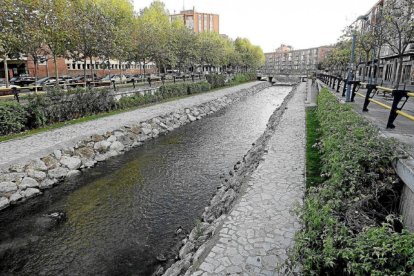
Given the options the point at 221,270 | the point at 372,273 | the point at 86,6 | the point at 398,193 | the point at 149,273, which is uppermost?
the point at 86,6

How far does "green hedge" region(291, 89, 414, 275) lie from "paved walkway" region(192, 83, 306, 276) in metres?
0.78

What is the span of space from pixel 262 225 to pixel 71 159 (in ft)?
26.5

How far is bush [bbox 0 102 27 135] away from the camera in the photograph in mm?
12195

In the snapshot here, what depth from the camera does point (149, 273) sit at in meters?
5.77

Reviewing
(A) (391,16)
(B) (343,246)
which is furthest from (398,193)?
(A) (391,16)

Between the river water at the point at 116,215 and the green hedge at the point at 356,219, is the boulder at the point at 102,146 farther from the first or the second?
the green hedge at the point at 356,219

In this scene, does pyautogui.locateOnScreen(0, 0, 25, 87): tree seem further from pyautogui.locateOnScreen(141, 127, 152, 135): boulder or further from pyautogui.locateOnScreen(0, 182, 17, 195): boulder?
pyautogui.locateOnScreen(0, 182, 17, 195): boulder

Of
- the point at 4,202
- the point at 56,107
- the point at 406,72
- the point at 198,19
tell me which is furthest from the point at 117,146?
the point at 198,19

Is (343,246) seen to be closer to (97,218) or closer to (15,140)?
(97,218)

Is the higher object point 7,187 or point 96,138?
point 96,138

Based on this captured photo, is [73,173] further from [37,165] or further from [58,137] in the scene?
[58,137]

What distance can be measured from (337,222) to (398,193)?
2.31 metres

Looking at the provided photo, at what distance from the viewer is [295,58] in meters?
165

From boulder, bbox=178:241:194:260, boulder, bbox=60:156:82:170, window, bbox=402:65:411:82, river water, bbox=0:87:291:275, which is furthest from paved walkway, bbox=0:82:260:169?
window, bbox=402:65:411:82
